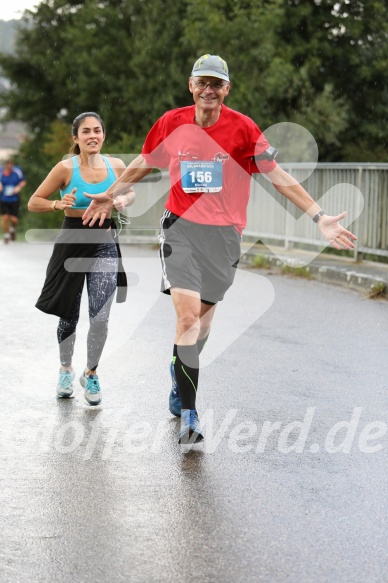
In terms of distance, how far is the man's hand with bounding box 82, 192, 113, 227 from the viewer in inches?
267

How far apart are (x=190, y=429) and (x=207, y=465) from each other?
1.67ft

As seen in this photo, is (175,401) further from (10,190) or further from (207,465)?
(10,190)

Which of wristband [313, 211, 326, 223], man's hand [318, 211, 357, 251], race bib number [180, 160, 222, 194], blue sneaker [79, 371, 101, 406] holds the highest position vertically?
race bib number [180, 160, 222, 194]

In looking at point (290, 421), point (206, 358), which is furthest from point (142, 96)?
point (290, 421)

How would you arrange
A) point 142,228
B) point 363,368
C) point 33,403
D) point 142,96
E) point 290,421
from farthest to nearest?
point 142,96
point 142,228
point 363,368
point 33,403
point 290,421

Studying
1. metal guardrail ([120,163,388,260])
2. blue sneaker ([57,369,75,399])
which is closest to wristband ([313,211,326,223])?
blue sneaker ([57,369,75,399])

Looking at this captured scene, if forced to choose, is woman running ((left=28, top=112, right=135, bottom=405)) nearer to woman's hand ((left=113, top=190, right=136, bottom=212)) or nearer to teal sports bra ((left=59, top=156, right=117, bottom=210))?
teal sports bra ((left=59, top=156, right=117, bottom=210))

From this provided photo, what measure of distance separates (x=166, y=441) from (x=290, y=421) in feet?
2.80

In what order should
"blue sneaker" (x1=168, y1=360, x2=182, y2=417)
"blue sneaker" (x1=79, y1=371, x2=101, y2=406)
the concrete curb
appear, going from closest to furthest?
1. "blue sneaker" (x1=168, y1=360, x2=182, y2=417)
2. "blue sneaker" (x1=79, y1=371, x2=101, y2=406)
3. the concrete curb

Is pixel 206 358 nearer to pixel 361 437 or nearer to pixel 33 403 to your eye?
pixel 33 403

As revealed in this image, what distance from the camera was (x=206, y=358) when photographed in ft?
29.5

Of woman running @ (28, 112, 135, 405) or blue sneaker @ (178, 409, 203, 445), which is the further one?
woman running @ (28, 112, 135, 405)

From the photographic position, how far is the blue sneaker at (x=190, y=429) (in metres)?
6.09

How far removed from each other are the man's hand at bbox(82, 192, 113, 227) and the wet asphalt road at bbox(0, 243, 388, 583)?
1.17m
